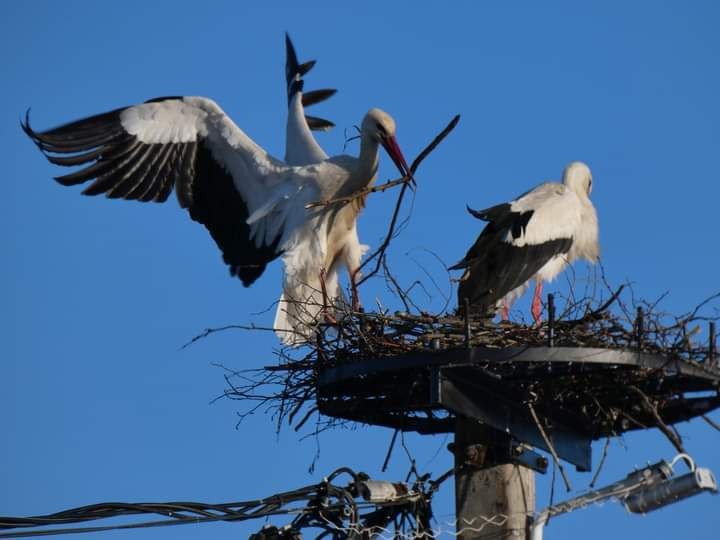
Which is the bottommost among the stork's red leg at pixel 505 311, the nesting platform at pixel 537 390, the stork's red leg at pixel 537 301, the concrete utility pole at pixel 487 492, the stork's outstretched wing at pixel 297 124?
the concrete utility pole at pixel 487 492

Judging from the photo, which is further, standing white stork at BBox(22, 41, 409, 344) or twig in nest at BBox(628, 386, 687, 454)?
standing white stork at BBox(22, 41, 409, 344)

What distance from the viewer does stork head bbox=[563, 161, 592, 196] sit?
8.77 m

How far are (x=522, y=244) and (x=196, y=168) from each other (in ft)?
7.58

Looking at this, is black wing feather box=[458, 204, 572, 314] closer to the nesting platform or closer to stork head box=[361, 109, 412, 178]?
stork head box=[361, 109, 412, 178]

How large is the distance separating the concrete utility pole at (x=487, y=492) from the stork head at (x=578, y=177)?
293cm

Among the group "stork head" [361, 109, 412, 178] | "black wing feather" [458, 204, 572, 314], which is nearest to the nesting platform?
"black wing feather" [458, 204, 572, 314]

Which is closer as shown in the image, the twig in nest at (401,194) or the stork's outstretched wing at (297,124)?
the twig in nest at (401,194)

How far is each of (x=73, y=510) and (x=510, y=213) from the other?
339 centimetres

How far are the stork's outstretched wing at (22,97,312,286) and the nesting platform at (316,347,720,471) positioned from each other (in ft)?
8.39

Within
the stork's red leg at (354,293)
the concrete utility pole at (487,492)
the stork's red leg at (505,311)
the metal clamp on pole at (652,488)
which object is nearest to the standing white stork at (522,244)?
the stork's red leg at (505,311)

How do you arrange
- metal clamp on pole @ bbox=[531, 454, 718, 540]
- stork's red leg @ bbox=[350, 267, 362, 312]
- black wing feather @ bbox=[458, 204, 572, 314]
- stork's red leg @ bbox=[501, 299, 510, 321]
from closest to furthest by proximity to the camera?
metal clamp on pole @ bbox=[531, 454, 718, 540], stork's red leg @ bbox=[350, 267, 362, 312], black wing feather @ bbox=[458, 204, 572, 314], stork's red leg @ bbox=[501, 299, 510, 321]

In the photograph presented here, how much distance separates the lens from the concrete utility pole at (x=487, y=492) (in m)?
5.80

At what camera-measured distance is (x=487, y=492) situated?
593 centimetres

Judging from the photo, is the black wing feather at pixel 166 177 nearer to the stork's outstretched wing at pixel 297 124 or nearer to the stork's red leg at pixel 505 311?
the stork's outstretched wing at pixel 297 124
